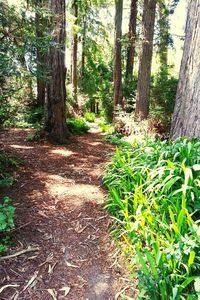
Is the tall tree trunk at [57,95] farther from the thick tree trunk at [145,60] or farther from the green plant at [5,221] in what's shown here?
the green plant at [5,221]

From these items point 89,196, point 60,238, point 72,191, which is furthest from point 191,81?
point 60,238

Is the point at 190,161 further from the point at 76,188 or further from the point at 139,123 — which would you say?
the point at 139,123

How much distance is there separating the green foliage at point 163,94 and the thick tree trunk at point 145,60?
43 centimetres

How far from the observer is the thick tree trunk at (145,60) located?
26.0 ft

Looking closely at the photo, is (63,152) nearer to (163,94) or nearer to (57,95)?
(57,95)

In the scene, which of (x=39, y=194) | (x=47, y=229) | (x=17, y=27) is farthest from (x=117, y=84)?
(x=47, y=229)

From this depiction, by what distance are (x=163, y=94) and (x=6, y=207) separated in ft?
24.9

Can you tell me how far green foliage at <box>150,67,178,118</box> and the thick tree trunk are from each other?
1.42 ft

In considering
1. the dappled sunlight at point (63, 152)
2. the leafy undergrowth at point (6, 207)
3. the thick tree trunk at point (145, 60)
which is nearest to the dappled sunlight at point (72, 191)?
the leafy undergrowth at point (6, 207)

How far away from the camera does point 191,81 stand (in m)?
4.04

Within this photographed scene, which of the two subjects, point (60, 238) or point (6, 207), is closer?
point (6, 207)

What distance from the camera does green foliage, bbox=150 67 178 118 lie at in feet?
29.0

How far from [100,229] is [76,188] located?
45.5 inches

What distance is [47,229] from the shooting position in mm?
3080
